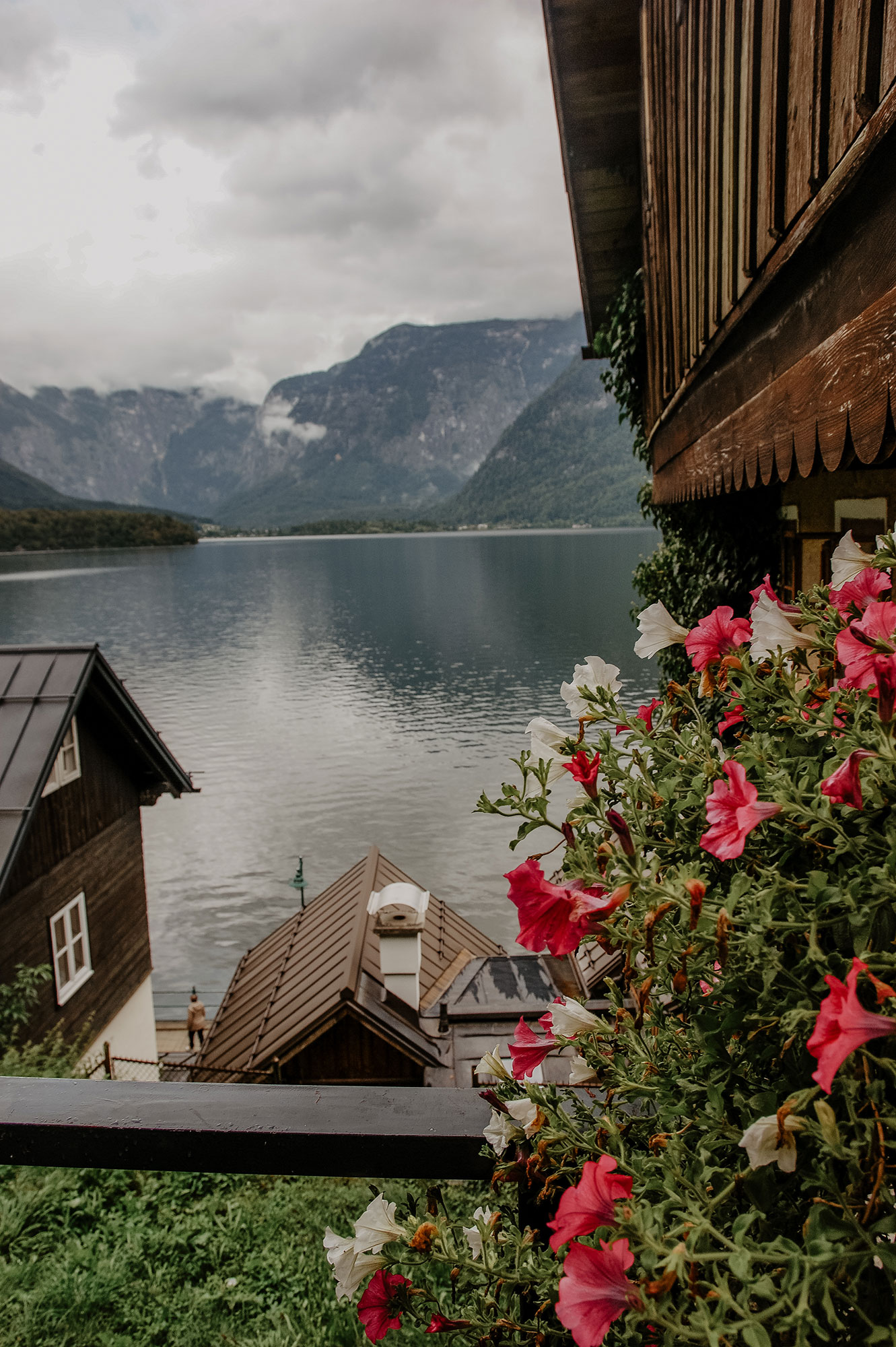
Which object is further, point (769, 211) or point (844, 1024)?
point (769, 211)

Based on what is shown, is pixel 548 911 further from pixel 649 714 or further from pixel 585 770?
pixel 649 714

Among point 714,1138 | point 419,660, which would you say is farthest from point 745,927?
point 419,660

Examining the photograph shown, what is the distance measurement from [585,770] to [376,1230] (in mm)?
506

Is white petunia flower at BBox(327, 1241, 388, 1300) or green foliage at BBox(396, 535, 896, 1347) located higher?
green foliage at BBox(396, 535, 896, 1347)

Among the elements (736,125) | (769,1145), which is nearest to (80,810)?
Result: (736,125)

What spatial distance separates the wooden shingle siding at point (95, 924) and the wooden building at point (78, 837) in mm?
20

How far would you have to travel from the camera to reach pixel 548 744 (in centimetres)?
91

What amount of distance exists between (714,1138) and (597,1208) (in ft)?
0.38

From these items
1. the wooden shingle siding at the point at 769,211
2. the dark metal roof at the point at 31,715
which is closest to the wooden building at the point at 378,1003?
the dark metal roof at the point at 31,715

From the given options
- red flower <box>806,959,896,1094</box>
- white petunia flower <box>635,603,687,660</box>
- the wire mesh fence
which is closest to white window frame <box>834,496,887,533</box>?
white petunia flower <box>635,603,687,660</box>

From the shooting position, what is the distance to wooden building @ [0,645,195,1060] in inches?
367

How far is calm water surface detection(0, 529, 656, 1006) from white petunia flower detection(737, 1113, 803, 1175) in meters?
18.2

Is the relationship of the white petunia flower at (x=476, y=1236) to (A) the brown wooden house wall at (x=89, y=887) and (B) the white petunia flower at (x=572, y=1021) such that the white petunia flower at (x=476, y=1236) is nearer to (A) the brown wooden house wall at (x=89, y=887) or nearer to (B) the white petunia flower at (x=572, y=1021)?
(B) the white petunia flower at (x=572, y=1021)

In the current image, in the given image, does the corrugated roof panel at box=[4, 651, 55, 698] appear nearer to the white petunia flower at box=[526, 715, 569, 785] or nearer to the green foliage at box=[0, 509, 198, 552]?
the white petunia flower at box=[526, 715, 569, 785]
